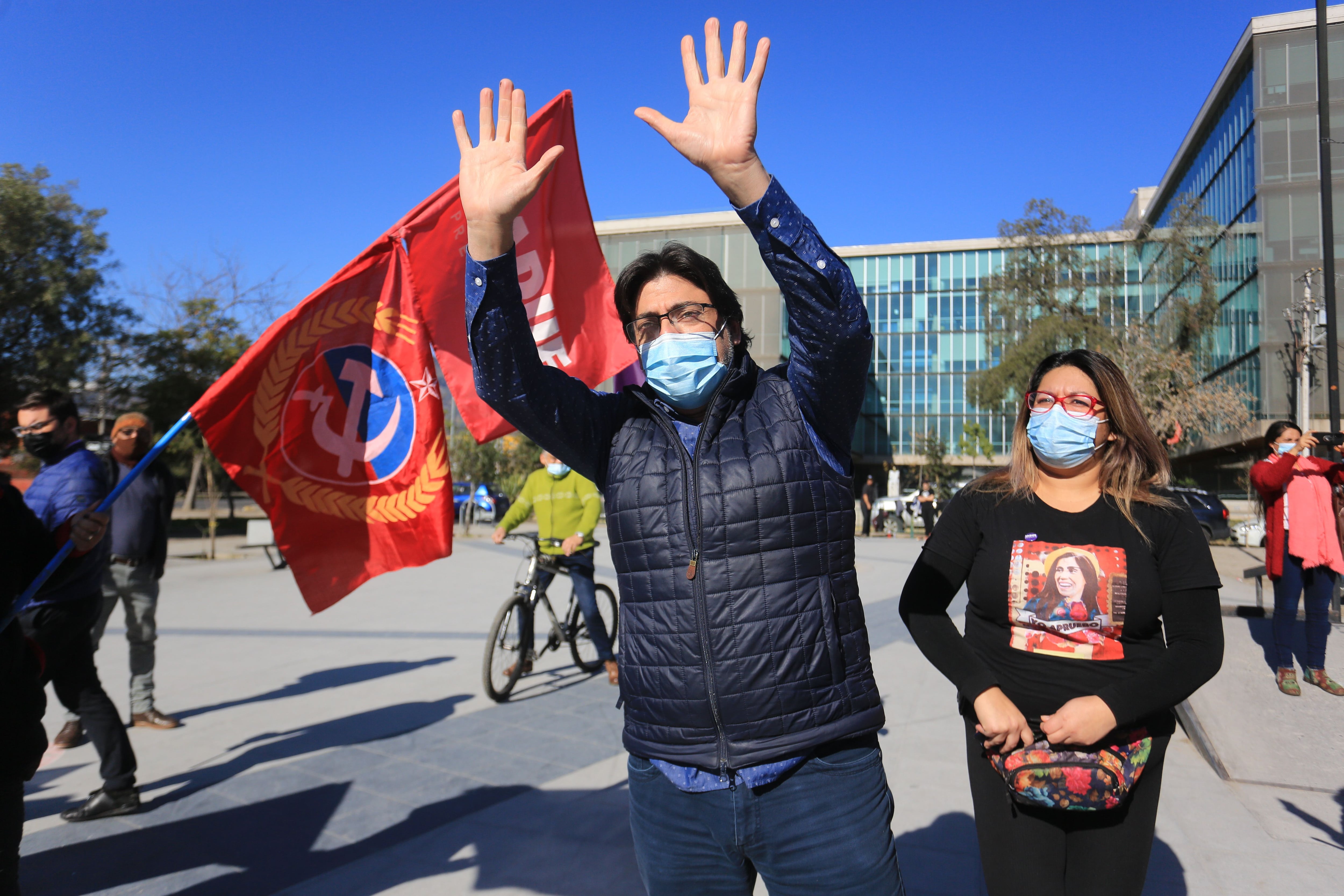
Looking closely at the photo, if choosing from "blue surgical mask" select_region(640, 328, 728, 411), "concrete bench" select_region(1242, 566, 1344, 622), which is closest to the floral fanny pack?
"blue surgical mask" select_region(640, 328, 728, 411)

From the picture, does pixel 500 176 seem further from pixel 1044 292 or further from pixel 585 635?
pixel 1044 292

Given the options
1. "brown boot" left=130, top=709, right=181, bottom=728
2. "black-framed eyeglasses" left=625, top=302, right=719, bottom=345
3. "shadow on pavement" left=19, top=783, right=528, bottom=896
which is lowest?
"shadow on pavement" left=19, top=783, right=528, bottom=896

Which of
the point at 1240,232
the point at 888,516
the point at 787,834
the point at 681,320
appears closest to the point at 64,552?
the point at 681,320

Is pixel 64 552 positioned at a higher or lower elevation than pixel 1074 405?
lower

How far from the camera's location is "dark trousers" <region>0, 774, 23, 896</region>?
9.02ft

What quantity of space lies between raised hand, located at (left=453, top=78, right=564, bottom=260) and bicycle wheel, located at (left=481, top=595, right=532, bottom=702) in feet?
16.4

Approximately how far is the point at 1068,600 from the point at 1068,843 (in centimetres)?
61

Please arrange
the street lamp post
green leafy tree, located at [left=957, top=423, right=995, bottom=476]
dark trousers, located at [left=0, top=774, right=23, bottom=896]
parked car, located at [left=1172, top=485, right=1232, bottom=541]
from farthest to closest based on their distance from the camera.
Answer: green leafy tree, located at [left=957, top=423, right=995, bottom=476]
parked car, located at [left=1172, top=485, right=1232, bottom=541]
the street lamp post
dark trousers, located at [left=0, top=774, right=23, bottom=896]

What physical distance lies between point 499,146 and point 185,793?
4333mm

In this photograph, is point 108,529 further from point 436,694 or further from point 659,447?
point 659,447

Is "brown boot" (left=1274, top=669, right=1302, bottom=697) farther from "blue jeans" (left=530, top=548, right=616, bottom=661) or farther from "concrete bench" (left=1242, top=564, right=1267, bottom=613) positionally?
"blue jeans" (left=530, top=548, right=616, bottom=661)

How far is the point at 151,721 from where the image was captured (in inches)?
237

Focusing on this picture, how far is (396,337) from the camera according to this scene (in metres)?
4.27

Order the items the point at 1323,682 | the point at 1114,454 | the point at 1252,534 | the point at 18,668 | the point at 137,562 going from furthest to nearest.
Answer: the point at 1252,534, the point at 1323,682, the point at 137,562, the point at 18,668, the point at 1114,454
